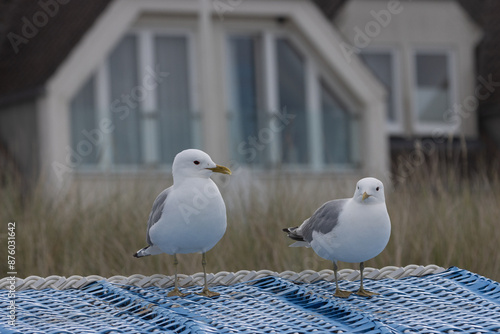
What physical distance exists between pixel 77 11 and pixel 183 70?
5.32 feet

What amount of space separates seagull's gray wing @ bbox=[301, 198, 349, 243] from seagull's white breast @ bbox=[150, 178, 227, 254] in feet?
0.95

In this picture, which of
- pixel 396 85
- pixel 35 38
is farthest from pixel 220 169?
pixel 396 85

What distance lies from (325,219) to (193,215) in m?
0.41

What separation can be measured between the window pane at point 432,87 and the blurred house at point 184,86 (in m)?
2.04

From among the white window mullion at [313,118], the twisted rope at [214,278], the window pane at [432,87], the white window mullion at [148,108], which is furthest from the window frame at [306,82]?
the twisted rope at [214,278]

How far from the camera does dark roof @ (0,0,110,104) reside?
43.0 ft

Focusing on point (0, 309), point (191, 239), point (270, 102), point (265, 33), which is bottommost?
point (0, 309)

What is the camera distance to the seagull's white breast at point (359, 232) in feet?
9.98

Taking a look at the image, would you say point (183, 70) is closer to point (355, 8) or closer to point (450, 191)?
point (355, 8)

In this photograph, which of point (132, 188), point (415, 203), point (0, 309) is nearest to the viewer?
point (0, 309)

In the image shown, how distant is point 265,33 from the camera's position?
13656mm

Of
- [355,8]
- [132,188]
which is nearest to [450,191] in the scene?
[132,188]

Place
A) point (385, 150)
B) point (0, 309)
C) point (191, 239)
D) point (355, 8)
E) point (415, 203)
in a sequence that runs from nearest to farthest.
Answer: point (191, 239), point (0, 309), point (415, 203), point (385, 150), point (355, 8)

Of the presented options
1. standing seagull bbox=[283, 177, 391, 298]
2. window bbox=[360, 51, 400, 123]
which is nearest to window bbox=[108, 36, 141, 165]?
window bbox=[360, 51, 400, 123]
